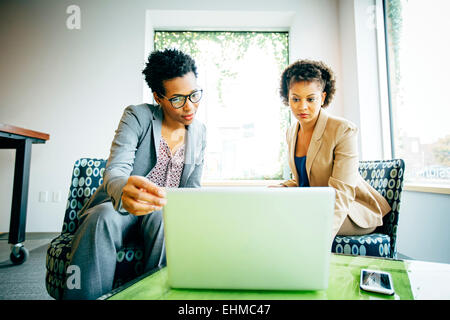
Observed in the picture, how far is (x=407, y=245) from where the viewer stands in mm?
1982

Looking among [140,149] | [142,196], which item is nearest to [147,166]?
[140,149]

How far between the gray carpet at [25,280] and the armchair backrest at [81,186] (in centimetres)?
54

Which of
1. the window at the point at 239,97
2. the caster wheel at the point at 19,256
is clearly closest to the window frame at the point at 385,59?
the window at the point at 239,97

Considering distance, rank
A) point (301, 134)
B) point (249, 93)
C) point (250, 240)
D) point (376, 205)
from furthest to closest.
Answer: point (249, 93) < point (301, 134) < point (376, 205) < point (250, 240)

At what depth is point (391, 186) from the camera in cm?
122

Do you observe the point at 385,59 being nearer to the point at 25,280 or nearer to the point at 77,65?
the point at 77,65

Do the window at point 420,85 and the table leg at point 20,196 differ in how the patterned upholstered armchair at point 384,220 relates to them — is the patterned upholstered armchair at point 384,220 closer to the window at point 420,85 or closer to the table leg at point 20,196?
the window at point 420,85

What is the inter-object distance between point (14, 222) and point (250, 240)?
86.1 inches

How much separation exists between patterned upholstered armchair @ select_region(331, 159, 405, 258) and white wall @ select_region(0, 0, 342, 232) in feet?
5.67

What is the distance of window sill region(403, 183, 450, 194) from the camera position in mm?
1651

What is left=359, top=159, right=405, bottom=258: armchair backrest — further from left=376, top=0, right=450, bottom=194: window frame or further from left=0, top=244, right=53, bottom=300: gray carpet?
left=0, top=244, right=53, bottom=300: gray carpet

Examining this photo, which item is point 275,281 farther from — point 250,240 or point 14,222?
point 14,222

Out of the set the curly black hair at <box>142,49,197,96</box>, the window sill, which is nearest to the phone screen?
the curly black hair at <box>142,49,197,96</box>

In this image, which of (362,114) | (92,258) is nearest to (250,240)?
(92,258)
